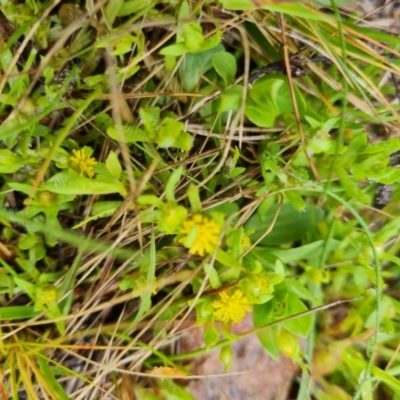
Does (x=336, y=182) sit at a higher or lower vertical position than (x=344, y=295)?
higher

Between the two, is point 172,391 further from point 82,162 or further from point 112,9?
point 112,9

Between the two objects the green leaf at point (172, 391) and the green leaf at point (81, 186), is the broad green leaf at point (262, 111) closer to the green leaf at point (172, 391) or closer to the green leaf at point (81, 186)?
the green leaf at point (81, 186)

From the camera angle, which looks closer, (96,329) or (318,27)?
(318,27)

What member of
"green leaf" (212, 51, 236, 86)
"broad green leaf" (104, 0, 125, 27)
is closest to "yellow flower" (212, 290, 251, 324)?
"green leaf" (212, 51, 236, 86)

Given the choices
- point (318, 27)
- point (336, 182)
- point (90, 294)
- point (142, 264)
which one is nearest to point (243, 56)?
point (318, 27)

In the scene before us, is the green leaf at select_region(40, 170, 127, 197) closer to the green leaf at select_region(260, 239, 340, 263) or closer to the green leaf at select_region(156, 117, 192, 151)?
the green leaf at select_region(156, 117, 192, 151)

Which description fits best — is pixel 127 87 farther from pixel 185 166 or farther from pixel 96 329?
pixel 96 329

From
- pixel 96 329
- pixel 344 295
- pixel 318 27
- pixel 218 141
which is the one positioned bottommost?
pixel 344 295
